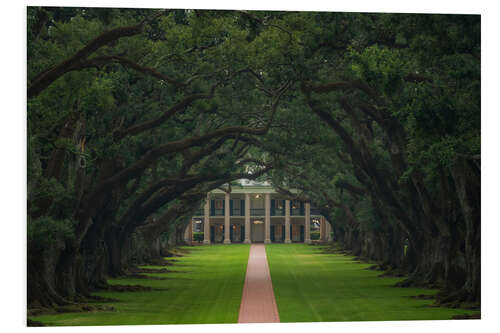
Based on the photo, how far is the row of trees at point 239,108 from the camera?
21.7 m

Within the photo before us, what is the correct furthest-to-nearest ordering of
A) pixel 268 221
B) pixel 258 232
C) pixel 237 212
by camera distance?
pixel 258 232, pixel 237 212, pixel 268 221

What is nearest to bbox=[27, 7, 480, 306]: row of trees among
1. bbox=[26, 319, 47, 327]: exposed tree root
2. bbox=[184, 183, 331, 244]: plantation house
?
bbox=[26, 319, 47, 327]: exposed tree root

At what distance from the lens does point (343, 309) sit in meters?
26.7

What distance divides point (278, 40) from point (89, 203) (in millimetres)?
8021

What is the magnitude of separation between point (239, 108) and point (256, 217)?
80.6 metres

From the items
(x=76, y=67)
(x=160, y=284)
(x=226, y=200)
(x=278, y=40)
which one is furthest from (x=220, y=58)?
(x=226, y=200)

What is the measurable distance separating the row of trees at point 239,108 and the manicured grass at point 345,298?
5.79 ft

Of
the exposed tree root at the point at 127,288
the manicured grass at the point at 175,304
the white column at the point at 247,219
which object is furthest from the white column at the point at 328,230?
the exposed tree root at the point at 127,288

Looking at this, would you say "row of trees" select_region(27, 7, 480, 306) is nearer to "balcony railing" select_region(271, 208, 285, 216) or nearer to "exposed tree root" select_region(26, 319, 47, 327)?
"exposed tree root" select_region(26, 319, 47, 327)

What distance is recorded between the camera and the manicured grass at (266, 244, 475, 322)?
80.7 feet

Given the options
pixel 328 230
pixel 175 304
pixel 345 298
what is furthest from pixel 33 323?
pixel 328 230

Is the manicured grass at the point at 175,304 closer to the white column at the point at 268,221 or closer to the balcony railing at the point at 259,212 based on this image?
the white column at the point at 268,221

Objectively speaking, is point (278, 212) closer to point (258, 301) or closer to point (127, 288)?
point (127, 288)

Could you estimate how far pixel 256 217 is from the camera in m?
113
